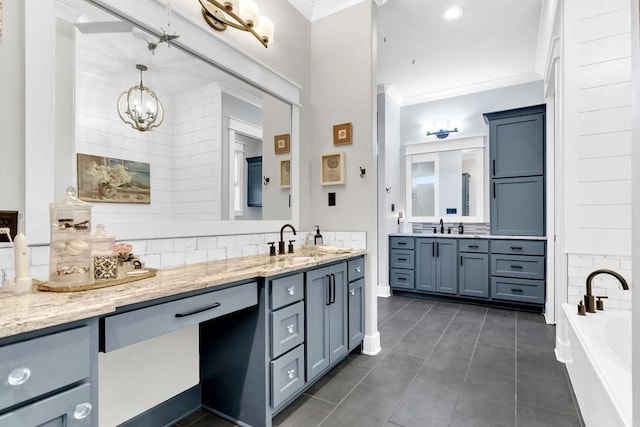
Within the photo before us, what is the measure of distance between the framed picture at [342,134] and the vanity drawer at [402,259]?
2.27m

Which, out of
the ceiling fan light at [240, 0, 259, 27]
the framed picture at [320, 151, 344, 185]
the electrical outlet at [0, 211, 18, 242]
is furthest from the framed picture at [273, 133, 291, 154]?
the electrical outlet at [0, 211, 18, 242]

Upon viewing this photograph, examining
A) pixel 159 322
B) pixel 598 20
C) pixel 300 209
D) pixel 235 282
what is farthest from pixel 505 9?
pixel 159 322

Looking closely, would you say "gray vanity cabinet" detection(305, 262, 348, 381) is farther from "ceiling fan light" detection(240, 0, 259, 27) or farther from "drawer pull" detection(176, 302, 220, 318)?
"ceiling fan light" detection(240, 0, 259, 27)

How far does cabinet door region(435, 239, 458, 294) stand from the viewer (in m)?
4.18

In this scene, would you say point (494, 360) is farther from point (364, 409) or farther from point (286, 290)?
point (286, 290)

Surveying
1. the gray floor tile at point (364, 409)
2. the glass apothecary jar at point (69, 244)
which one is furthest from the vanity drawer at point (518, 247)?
the glass apothecary jar at point (69, 244)

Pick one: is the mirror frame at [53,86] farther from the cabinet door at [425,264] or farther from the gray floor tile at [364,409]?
the cabinet door at [425,264]

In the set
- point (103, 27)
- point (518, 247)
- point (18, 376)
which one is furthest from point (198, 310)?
point (518, 247)

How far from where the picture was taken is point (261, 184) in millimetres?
2492

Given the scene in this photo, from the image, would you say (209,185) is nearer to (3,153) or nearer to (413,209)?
(3,153)

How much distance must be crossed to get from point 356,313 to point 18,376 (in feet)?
6.78

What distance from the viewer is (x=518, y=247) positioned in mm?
3791

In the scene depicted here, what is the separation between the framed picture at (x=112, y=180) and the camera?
4.75ft

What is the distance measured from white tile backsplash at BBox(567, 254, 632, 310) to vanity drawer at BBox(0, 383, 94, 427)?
2.88 m
